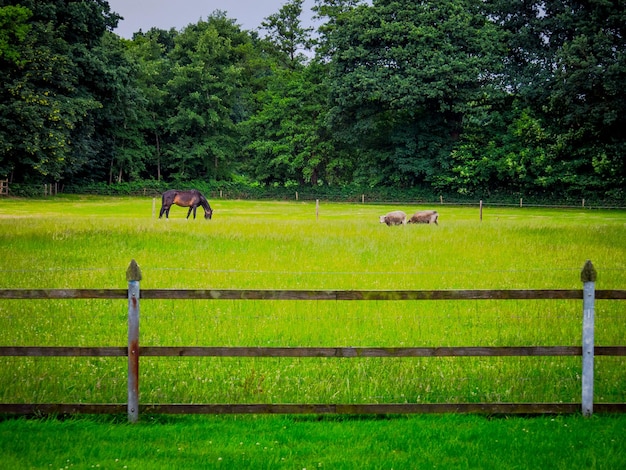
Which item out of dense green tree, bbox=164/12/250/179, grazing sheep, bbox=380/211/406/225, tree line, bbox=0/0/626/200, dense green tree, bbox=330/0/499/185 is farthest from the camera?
dense green tree, bbox=164/12/250/179

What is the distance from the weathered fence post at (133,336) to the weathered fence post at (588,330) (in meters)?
4.65

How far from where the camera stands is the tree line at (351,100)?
1897 inches

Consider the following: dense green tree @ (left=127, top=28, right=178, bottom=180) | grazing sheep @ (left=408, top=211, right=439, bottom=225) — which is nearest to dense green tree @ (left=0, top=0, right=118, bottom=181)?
dense green tree @ (left=127, top=28, right=178, bottom=180)

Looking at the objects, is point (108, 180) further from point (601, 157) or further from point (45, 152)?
point (601, 157)

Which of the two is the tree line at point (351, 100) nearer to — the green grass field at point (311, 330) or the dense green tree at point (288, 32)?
the dense green tree at point (288, 32)

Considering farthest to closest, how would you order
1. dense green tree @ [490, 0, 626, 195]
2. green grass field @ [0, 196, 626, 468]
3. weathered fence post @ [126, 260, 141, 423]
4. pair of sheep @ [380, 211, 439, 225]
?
dense green tree @ [490, 0, 626, 195]
pair of sheep @ [380, 211, 439, 225]
green grass field @ [0, 196, 626, 468]
weathered fence post @ [126, 260, 141, 423]

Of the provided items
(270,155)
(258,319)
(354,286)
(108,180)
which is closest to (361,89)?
(270,155)

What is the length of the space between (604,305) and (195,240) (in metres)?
14.9

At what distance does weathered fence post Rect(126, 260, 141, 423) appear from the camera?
6.60 m

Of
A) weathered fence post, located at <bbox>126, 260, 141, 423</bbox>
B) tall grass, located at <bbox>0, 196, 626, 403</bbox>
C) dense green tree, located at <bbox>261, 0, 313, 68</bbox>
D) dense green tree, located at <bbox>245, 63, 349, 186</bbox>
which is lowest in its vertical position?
tall grass, located at <bbox>0, 196, 626, 403</bbox>

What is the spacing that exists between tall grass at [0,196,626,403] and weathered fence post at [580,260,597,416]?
49.3 inches

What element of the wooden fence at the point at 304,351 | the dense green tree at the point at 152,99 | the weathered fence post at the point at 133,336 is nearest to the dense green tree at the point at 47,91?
the dense green tree at the point at 152,99

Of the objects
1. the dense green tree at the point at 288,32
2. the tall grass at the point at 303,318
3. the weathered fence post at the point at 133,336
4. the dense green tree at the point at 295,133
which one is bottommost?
the tall grass at the point at 303,318

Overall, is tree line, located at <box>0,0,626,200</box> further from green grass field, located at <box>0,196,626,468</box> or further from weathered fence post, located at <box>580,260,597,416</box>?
weathered fence post, located at <box>580,260,597,416</box>
